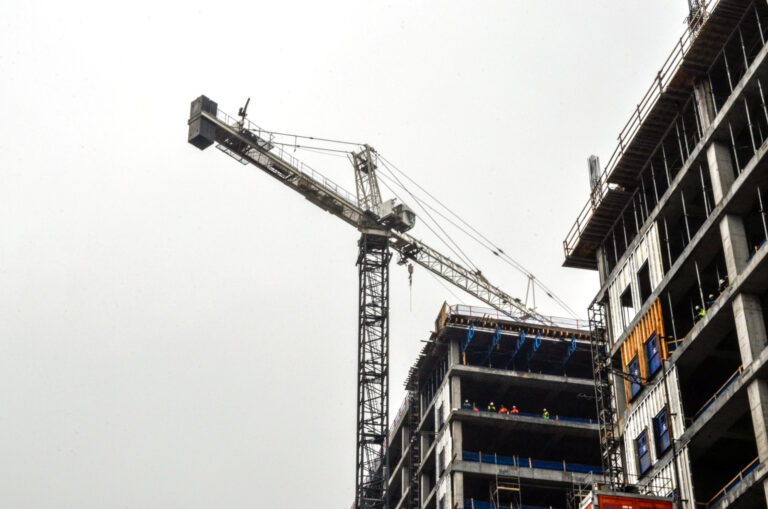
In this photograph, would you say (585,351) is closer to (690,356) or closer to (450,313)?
(450,313)

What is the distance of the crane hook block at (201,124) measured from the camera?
10088 centimetres

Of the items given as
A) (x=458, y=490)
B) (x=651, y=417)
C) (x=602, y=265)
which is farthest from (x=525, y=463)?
(x=651, y=417)

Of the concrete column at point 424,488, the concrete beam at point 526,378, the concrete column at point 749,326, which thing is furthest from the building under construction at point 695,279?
the concrete column at point 424,488

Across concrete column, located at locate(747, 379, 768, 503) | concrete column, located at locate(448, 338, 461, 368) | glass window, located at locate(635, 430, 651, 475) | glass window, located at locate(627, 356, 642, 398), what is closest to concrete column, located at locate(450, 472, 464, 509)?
concrete column, located at locate(448, 338, 461, 368)

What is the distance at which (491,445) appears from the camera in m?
95.8

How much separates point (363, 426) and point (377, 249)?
18.0 meters

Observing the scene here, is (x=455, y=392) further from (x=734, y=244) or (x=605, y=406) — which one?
(x=734, y=244)

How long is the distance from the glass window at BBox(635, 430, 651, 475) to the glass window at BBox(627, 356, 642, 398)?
2.59 metres

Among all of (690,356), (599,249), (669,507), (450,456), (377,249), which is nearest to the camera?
(669,507)

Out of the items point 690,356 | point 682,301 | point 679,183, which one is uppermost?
point 679,183

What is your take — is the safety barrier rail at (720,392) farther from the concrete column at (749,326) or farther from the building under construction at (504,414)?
the building under construction at (504,414)

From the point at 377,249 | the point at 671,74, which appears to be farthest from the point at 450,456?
the point at 671,74

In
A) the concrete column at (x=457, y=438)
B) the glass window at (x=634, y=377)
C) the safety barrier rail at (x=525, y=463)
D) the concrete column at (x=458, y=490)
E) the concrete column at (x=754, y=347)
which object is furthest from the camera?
the concrete column at (x=457, y=438)

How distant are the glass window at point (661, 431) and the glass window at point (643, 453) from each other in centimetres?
93
